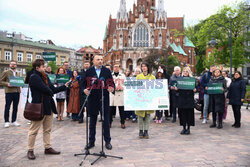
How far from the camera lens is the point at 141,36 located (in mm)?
66688

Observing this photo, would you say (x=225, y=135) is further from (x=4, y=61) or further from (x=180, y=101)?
(x=4, y=61)

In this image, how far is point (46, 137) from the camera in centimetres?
488

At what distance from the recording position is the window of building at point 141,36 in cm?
6616

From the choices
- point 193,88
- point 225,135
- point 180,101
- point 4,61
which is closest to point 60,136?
point 180,101

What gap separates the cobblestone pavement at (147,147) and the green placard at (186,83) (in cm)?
147

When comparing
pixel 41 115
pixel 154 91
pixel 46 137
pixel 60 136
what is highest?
pixel 154 91

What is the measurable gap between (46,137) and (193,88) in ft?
15.0

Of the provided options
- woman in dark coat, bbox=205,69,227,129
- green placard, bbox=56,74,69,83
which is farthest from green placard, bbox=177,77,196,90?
green placard, bbox=56,74,69,83

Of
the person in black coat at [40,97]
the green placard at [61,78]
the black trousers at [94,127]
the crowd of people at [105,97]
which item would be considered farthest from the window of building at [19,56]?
the black trousers at [94,127]

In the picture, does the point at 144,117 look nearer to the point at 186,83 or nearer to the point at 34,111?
the point at 186,83

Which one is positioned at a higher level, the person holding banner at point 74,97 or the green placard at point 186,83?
the green placard at point 186,83

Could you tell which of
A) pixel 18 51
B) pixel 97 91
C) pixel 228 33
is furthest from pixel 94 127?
pixel 18 51

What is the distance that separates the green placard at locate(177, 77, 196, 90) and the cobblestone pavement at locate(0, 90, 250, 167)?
1.47m

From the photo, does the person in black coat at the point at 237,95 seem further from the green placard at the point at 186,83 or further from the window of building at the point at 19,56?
the window of building at the point at 19,56
